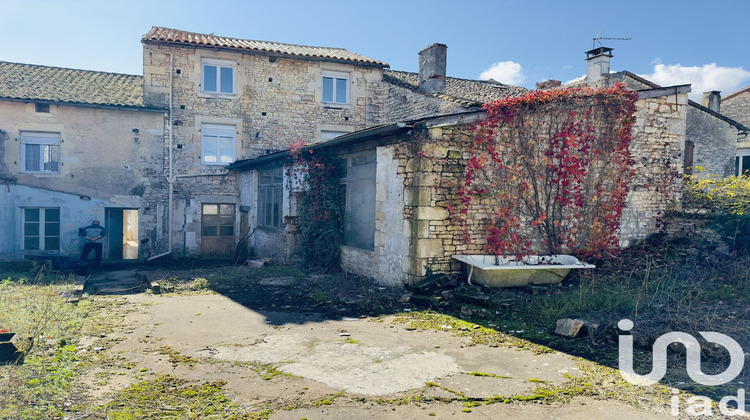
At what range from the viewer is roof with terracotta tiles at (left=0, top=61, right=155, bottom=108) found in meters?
13.9

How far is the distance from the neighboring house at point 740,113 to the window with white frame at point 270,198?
→ 629 inches

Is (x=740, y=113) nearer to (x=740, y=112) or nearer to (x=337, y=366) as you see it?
(x=740, y=112)

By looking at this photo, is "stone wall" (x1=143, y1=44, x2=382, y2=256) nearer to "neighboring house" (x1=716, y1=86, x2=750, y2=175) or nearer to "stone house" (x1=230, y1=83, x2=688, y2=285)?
"stone house" (x1=230, y1=83, x2=688, y2=285)

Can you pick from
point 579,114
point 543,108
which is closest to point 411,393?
point 543,108

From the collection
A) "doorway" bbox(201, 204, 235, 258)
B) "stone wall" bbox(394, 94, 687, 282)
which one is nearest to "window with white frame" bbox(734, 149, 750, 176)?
"stone wall" bbox(394, 94, 687, 282)

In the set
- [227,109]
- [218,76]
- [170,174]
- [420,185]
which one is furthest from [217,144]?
[420,185]

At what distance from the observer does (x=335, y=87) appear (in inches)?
662

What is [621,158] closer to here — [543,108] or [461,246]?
[543,108]

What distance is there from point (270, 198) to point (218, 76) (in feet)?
16.4

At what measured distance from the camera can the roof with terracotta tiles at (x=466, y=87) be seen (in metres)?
15.6

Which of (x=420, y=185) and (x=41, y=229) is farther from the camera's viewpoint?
(x=41, y=229)

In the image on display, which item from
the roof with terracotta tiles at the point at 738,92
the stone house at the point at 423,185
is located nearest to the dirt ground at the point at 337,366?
the stone house at the point at 423,185

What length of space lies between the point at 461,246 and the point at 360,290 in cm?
196

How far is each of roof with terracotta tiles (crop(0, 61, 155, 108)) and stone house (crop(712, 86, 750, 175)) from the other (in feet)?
66.6
